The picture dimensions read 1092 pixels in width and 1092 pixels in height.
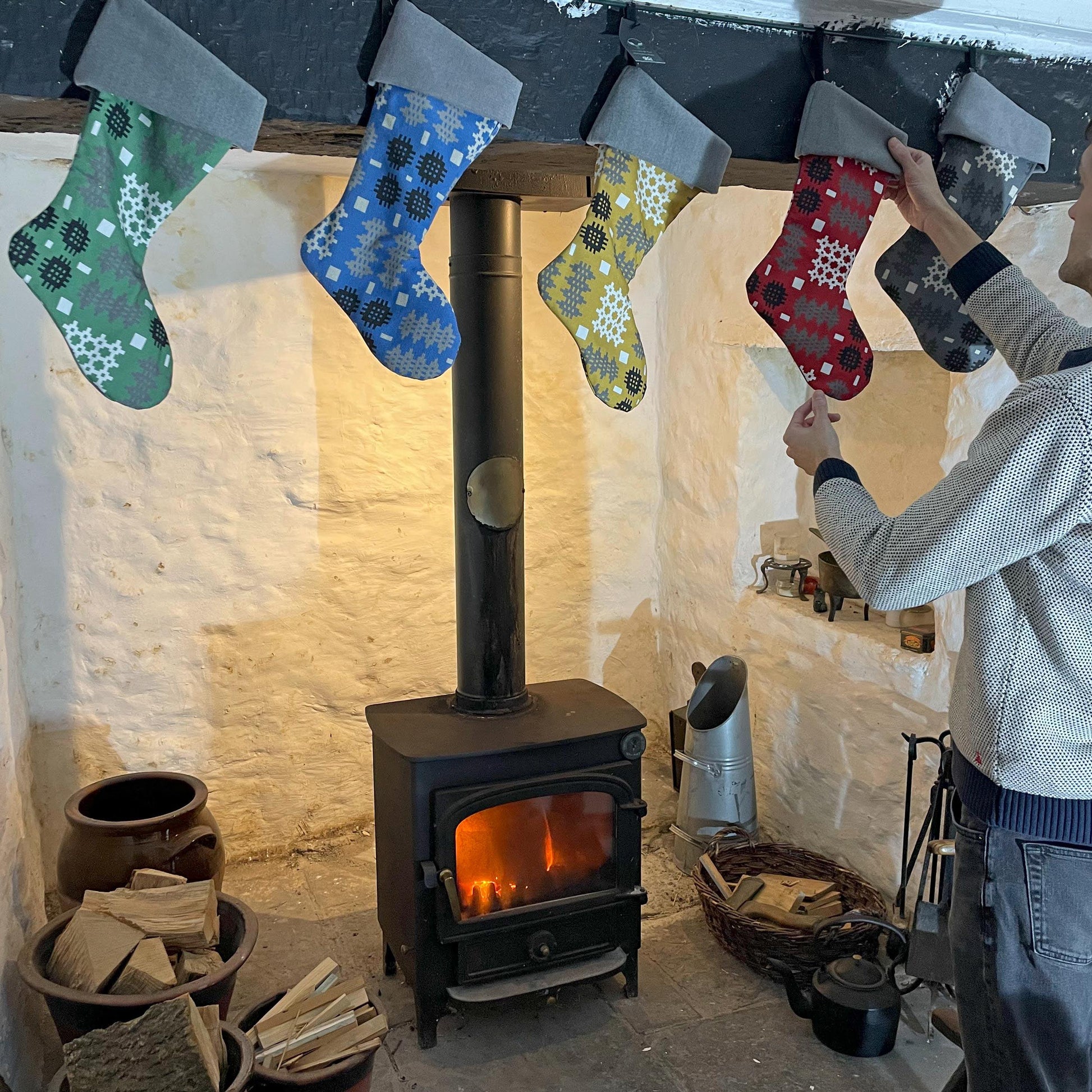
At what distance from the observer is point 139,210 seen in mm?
1230

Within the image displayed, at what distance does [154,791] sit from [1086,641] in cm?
214

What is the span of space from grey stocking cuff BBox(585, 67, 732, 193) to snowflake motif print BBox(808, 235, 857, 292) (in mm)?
216

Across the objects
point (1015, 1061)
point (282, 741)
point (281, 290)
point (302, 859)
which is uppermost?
point (281, 290)

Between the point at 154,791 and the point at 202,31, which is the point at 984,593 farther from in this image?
the point at 154,791

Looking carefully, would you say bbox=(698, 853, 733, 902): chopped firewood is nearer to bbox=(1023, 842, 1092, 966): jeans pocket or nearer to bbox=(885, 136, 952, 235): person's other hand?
bbox=(1023, 842, 1092, 966): jeans pocket

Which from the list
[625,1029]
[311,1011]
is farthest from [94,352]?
[625,1029]

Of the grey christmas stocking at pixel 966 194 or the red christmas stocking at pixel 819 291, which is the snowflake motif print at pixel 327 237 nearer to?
the red christmas stocking at pixel 819 291

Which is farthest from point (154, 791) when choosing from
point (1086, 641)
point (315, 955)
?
point (1086, 641)

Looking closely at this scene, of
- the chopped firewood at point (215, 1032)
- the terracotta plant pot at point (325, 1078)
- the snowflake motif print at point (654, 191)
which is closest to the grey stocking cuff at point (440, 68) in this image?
the snowflake motif print at point (654, 191)

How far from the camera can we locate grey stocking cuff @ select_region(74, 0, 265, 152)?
1132mm

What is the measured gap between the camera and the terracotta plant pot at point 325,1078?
74.9 inches

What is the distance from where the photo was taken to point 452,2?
4.24 ft

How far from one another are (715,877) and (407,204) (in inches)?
79.4

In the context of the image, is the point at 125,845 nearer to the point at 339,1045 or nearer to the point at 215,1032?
the point at 215,1032
